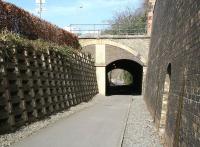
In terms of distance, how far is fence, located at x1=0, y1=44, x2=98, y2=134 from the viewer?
520 inches

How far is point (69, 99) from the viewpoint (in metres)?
22.8

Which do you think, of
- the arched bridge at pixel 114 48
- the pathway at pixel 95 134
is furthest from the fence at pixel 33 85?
the arched bridge at pixel 114 48

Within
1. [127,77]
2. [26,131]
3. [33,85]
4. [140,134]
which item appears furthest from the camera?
[127,77]

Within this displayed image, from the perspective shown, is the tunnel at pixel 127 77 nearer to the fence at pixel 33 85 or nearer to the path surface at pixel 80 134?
the fence at pixel 33 85

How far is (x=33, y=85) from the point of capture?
1623 cm

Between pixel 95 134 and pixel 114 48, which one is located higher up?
pixel 114 48

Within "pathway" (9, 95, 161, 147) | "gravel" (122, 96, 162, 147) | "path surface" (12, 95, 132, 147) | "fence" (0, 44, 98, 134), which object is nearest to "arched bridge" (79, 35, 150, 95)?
"fence" (0, 44, 98, 134)

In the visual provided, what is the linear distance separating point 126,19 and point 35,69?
5822 cm

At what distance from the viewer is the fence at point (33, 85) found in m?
13.2

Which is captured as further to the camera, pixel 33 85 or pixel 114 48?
pixel 114 48

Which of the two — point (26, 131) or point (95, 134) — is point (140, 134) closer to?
point (95, 134)

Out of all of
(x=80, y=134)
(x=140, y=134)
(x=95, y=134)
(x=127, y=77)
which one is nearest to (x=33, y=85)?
(x=80, y=134)

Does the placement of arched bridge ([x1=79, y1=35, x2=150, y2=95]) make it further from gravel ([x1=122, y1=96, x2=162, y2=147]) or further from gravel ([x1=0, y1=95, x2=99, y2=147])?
gravel ([x1=0, y1=95, x2=99, y2=147])

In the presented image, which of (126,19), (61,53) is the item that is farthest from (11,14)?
(126,19)
